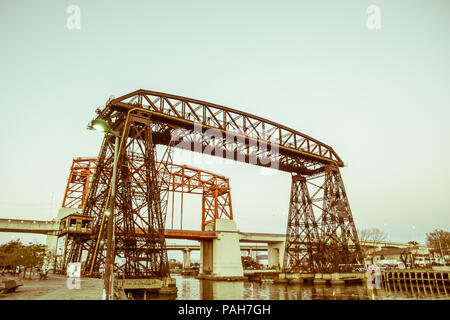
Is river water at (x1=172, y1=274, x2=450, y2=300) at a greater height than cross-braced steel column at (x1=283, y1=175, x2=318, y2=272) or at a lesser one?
lesser

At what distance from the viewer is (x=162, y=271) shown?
81.7ft

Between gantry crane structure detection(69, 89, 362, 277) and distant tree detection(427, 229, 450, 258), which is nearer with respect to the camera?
gantry crane structure detection(69, 89, 362, 277)

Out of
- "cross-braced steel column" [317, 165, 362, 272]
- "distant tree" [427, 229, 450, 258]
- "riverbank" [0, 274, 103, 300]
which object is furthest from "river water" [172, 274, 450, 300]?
"distant tree" [427, 229, 450, 258]

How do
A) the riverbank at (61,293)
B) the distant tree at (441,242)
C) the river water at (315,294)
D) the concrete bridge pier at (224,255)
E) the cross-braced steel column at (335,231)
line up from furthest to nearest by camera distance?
the distant tree at (441,242)
the concrete bridge pier at (224,255)
the cross-braced steel column at (335,231)
the river water at (315,294)
the riverbank at (61,293)

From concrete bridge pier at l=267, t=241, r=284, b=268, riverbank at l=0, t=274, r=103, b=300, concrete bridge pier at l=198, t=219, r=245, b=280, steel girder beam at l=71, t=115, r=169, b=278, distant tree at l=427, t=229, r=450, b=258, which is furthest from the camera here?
concrete bridge pier at l=267, t=241, r=284, b=268

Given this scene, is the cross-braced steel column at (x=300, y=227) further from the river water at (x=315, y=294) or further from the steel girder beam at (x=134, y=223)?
the steel girder beam at (x=134, y=223)

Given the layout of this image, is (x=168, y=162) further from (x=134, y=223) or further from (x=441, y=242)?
(x=441, y=242)

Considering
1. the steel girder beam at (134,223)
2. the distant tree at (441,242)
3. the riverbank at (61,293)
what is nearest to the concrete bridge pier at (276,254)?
the distant tree at (441,242)

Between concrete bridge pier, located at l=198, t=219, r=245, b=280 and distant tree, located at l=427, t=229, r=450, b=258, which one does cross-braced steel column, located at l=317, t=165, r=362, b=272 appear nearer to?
concrete bridge pier, located at l=198, t=219, r=245, b=280

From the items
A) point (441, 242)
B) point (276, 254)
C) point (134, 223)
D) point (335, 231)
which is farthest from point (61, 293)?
point (441, 242)

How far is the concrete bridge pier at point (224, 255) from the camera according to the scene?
5666cm

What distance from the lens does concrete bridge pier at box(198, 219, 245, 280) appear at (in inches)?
2231
